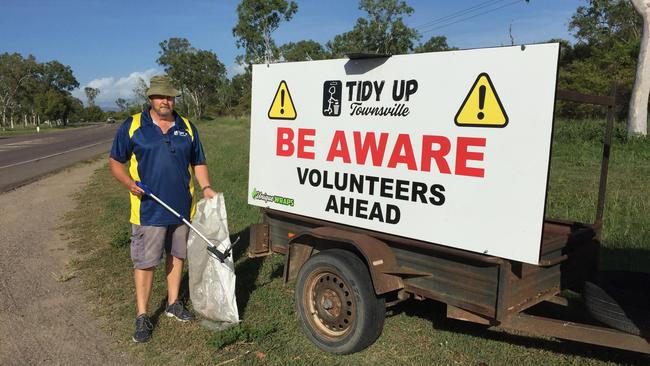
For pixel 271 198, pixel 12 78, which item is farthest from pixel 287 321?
pixel 12 78

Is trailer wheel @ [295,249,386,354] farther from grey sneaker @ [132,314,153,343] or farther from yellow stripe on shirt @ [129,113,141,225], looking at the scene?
yellow stripe on shirt @ [129,113,141,225]

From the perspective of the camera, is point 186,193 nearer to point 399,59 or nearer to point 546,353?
point 399,59

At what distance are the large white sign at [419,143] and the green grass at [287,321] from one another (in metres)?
1.02

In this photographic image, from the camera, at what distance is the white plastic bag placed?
4184 mm

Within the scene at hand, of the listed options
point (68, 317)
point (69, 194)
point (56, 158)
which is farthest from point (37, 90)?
point (68, 317)

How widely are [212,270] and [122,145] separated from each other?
1273 millimetres

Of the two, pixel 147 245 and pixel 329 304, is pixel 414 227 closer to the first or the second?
pixel 329 304

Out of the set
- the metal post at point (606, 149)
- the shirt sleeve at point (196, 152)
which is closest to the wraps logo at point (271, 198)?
the shirt sleeve at point (196, 152)

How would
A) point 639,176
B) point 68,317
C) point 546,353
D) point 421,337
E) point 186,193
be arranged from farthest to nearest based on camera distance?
point 639,176 → point 68,317 → point 186,193 → point 421,337 → point 546,353

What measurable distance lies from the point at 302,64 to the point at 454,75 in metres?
1.46

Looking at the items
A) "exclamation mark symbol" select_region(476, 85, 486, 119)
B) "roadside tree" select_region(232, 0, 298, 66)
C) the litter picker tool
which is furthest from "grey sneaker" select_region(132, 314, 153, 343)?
"roadside tree" select_region(232, 0, 298, 66)

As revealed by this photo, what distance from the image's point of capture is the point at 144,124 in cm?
407

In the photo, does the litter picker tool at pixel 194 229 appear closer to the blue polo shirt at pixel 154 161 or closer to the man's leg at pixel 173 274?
the blue polo shirt at pixel 154 161

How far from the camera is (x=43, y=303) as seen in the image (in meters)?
4.97
